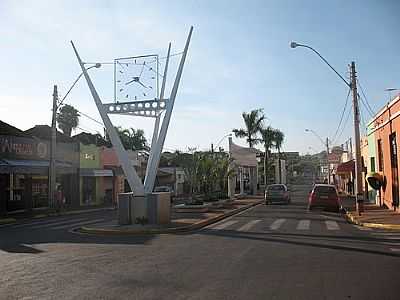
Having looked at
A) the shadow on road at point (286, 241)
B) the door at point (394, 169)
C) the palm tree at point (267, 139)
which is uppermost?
the palm tree at point (267, 139)

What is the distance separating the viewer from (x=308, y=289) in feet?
27.7

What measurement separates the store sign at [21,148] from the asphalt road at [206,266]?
58.7 feet

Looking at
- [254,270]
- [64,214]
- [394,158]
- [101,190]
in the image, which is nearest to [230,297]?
[254,270]

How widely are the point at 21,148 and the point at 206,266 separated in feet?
92.0

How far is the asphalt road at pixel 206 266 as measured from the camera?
27.7 ft

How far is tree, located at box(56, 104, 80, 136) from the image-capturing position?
66025 millimetres

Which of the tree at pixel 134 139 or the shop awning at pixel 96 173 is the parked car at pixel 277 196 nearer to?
the shop awning at pixel 96 173

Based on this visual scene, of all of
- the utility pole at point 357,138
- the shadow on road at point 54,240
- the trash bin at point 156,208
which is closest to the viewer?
the shadow on road at point 54,240

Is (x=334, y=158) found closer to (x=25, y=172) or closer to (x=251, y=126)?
(x=251, y=126)

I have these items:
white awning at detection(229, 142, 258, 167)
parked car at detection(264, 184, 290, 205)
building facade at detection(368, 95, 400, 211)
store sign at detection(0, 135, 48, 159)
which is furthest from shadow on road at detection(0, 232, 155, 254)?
white awning at detection(229, 142, 258, 167)

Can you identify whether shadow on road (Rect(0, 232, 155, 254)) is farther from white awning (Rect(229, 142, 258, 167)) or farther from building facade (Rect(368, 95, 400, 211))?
white awning (Rect(229, 142, 258, 167))

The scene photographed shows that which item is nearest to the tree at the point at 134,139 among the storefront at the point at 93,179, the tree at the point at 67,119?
the tree at the point at 67,119

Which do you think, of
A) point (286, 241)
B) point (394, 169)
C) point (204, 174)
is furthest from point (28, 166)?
point (286, 241)

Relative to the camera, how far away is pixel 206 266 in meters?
10.9
